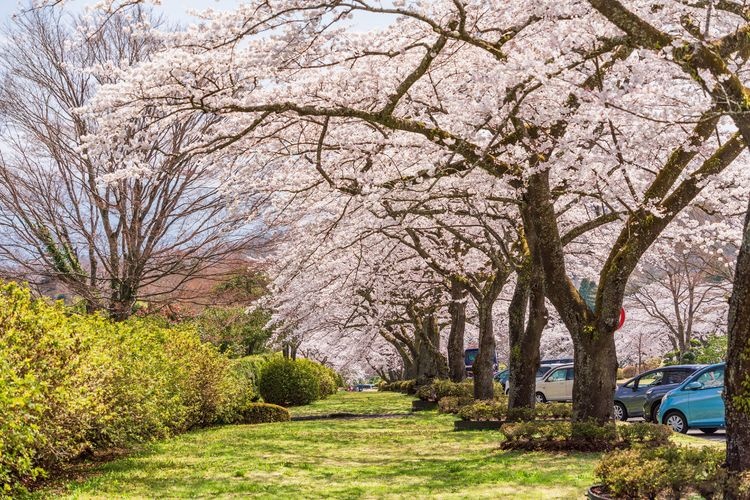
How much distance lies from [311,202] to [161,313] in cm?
918

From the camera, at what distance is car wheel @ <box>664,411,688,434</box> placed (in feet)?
54.9

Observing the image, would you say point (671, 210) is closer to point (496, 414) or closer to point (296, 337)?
point (496, 414)

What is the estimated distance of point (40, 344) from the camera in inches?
315

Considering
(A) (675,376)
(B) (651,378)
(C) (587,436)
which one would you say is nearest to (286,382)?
(B) (651,378)

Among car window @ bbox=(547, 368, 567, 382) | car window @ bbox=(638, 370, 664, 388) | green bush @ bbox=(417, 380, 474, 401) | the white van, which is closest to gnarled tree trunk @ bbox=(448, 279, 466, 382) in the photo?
green bush @ bbox=(417, 380, 474, 401)

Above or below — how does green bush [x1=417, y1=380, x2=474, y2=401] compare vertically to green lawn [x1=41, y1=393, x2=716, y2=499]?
above

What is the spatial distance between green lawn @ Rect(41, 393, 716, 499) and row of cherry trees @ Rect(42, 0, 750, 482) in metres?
2.07

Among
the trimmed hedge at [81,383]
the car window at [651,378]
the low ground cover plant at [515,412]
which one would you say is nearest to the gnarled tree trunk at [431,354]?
the car window at [651,378]

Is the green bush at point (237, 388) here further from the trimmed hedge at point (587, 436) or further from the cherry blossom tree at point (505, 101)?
the trimmed hedge at point (587, 436)

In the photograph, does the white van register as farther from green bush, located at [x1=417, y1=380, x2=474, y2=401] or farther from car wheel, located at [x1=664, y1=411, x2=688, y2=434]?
car wheel, located at [x1=664, y1=411, x2=688, y2=434]

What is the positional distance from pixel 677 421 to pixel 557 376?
455 inches

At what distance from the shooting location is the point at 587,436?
11750 mm

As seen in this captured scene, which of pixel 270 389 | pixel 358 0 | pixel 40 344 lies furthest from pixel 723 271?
pixel 40 344

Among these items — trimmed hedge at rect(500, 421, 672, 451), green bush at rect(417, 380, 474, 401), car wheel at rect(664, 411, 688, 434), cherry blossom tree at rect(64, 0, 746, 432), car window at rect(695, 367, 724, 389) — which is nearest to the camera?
cherry blossom tree at rect(64, 0, 746, 432)
